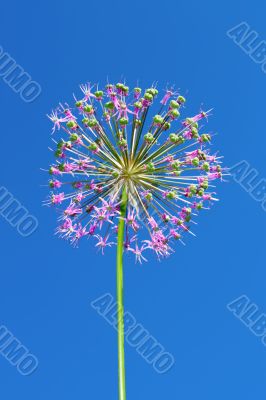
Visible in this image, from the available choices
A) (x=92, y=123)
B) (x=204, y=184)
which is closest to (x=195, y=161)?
(x=204, y=184)

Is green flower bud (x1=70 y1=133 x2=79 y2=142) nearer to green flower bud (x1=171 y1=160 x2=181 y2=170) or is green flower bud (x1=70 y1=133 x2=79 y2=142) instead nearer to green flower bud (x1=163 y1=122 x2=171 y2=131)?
green flower bud (x1=163 y1=122 x2=171 y2=131)

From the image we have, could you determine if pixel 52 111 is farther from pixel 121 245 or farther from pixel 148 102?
pixel 121 245

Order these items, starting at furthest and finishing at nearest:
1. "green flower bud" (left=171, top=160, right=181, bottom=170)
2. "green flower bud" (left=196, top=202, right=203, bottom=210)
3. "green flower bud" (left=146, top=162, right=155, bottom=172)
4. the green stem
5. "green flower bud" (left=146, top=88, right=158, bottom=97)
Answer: "green flower bud" (left=146, top=88, right=158, bottom=97), "green flower bud" (left=196, top=202, right=203, bottom=210), "green flower bud" (left=171, top=160, right=181, bottom=170), "green flower bud" (left=146, top=162, right=155, bottom=172), the green stem

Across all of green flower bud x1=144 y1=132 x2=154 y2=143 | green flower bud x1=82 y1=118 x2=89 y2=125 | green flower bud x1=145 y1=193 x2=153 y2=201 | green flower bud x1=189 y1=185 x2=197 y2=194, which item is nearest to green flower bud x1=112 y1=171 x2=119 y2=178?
green flower bud x1=145 y1=193 x2=153 y2=201

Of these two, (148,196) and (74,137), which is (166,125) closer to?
(148,196)

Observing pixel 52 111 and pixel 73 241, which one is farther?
pixel 52 111

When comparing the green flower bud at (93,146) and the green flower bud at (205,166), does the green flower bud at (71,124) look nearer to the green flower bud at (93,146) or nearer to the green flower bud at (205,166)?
the green flower bud at (93,146)

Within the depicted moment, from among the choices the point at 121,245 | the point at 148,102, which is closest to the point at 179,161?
the point at 148,102

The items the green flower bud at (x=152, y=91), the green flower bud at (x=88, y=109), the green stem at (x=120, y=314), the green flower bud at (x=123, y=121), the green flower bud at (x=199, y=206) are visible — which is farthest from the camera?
the green flower bud at (x=152, y=91)

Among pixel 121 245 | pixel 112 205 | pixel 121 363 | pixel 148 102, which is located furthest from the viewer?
pixel 148 102

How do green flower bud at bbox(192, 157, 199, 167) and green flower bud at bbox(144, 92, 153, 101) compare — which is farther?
green flower bud at bbox(144, 92, 153, 101)

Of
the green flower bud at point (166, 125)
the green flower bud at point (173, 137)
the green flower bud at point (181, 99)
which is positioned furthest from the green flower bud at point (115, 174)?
the green flower bud at point (181, 99)
